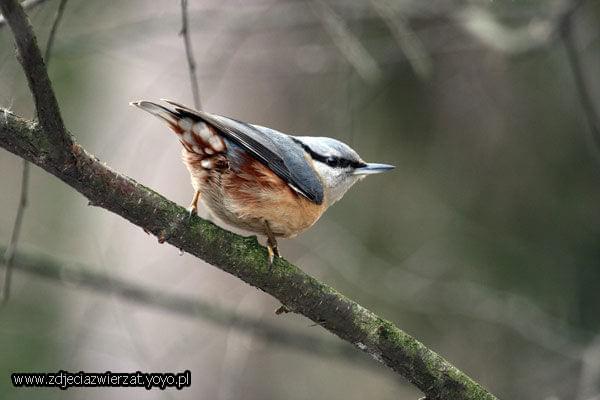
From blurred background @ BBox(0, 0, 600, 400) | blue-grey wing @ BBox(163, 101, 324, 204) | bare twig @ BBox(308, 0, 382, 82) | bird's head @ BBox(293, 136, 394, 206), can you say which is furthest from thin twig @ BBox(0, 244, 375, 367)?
bare twig @ BBox(308, 0, 382, 82)

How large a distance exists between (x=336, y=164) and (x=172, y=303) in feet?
3.60

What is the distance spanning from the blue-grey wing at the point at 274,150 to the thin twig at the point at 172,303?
2.94 ft

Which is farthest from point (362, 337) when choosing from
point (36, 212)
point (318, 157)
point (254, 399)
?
point (36, 212)

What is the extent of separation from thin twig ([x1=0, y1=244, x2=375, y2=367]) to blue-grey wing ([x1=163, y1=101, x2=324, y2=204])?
897 mm

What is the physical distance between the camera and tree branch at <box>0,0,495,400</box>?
2100 millimetres

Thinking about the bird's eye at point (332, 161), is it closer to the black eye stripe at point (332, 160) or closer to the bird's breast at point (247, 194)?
the black eye stripe at point (332, 160)

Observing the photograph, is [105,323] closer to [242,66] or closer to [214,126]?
[242,66]

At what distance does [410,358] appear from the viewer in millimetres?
2502

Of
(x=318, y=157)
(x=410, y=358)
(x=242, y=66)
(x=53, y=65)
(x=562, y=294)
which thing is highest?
(x=53, y=65)

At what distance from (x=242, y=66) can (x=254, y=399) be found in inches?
85.9

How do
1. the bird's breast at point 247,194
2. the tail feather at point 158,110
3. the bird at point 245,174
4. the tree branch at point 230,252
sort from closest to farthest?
the tree branch at point 230,252 < the tail feather at point 158,110 < the bird at point 245,174 < the bird's breast at point 247,194

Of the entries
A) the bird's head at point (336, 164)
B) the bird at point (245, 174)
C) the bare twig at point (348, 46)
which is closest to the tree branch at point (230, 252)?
the bird at point (245, 174)

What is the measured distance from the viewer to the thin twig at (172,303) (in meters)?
3.54

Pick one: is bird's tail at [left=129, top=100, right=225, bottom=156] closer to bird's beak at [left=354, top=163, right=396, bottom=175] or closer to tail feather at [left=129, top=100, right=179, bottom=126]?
tail feather at [left=129, top=100, right=179, bottom=126]
